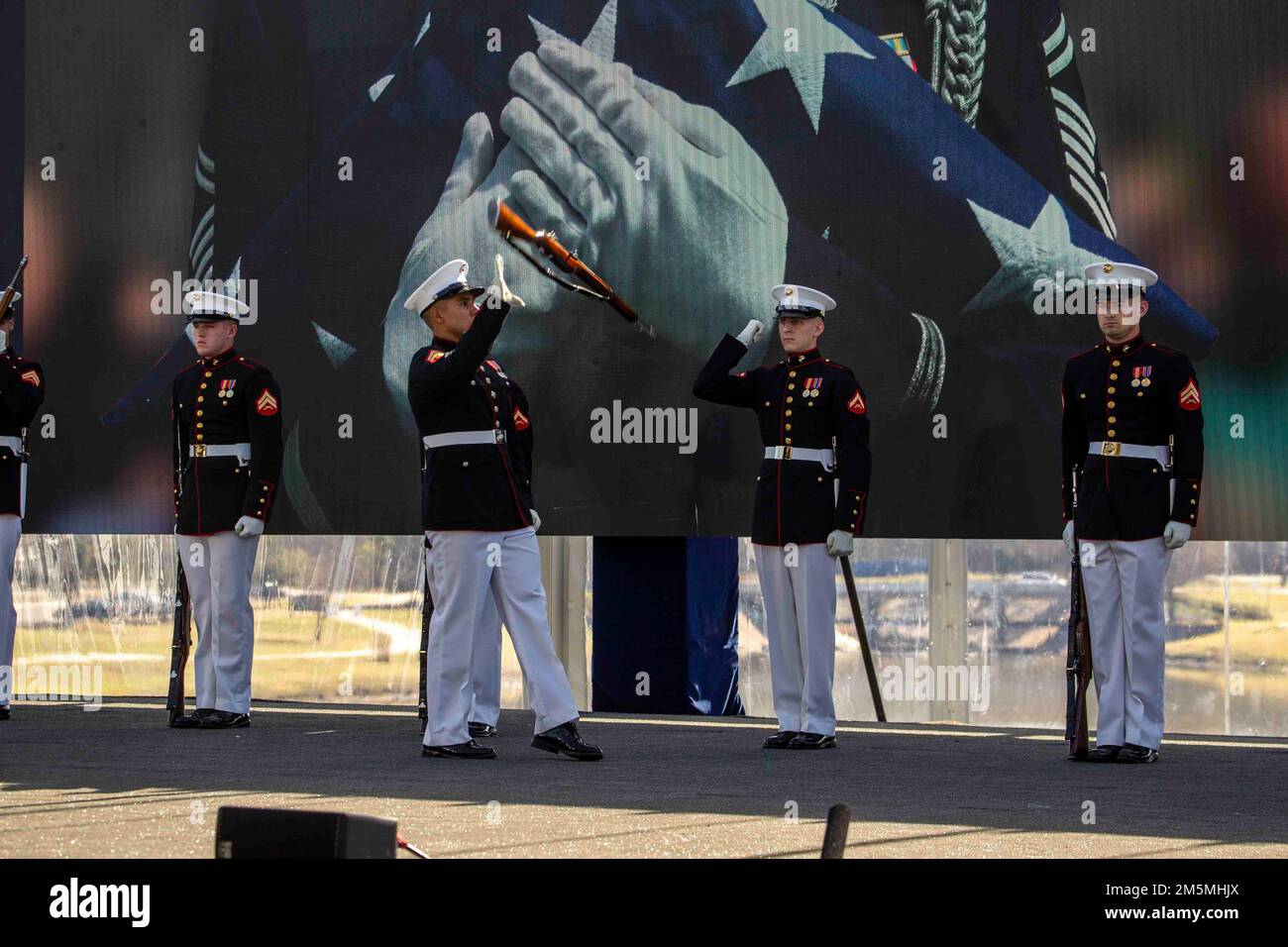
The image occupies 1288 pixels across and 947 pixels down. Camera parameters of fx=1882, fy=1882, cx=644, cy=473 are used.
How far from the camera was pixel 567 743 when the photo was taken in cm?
612

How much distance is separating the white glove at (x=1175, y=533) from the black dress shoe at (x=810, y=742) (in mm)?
1386

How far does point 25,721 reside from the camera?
25.3 feet

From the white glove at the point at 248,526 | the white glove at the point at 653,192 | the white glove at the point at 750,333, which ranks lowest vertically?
the white glove at the point at 248,526

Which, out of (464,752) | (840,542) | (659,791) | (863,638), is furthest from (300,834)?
(863,638)

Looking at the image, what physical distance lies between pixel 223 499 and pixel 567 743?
220 centimetres

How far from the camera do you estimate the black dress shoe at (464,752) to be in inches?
245

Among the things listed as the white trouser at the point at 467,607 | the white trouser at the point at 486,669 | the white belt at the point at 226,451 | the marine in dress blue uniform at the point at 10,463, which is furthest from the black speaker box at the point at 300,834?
the marine in dress blue uniform at the point at 10,463

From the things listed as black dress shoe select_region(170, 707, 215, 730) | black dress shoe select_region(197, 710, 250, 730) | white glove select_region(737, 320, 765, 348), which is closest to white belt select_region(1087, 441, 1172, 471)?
white glove select_region(737, 320, 765, 348)

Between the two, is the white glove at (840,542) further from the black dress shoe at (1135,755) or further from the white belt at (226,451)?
the white belt at (226,451)

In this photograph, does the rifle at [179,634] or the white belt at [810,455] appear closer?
the white belt at [810,455]

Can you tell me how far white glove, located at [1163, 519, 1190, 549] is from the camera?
6246 millimetres

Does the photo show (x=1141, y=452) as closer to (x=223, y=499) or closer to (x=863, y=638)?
(x=863, y=638)
